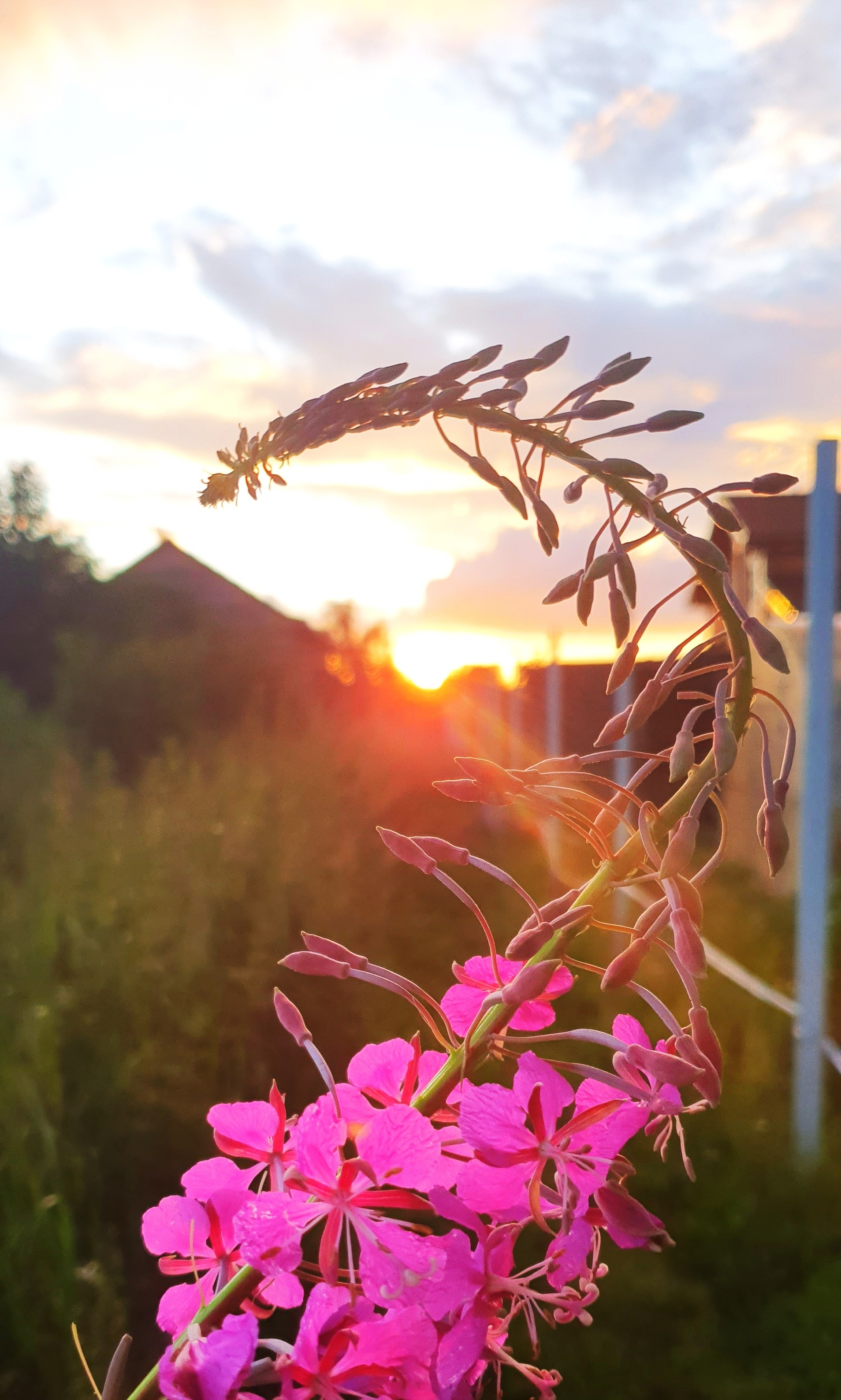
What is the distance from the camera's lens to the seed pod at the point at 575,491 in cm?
63

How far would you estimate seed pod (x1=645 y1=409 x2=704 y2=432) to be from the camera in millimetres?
615

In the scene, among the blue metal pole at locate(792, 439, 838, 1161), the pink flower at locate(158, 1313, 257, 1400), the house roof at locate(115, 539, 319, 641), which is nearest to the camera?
the pink flower at locate(158, 1313, 257, 1400)

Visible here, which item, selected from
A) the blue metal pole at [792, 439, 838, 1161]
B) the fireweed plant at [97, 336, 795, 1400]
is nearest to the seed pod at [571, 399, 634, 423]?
the fireweed plant at [97, 336, 795, 1400]

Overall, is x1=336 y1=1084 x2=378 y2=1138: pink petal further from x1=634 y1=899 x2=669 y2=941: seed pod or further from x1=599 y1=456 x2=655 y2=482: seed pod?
x1=599 y1=456 x2=655 y2=482: seed pod

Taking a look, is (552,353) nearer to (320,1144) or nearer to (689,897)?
(689,897)

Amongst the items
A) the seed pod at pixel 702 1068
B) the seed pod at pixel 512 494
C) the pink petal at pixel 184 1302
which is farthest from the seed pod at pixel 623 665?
the pink petal at pixel 184 1302

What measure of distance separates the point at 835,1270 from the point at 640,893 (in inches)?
141

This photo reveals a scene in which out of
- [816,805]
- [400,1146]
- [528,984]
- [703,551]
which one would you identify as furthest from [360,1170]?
[816,805]

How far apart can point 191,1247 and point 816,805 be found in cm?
302

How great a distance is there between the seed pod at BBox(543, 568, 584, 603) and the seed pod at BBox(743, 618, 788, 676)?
0.49 ft

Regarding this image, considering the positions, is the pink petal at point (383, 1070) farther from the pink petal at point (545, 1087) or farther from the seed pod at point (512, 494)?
the seed pod at point (512, 494)

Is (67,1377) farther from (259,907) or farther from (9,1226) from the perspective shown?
(259,907)

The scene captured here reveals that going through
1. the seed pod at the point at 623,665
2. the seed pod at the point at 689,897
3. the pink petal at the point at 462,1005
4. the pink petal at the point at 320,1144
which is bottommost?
the pink petal at the point at 320,1144

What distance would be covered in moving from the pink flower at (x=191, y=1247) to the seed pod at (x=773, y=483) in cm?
52
